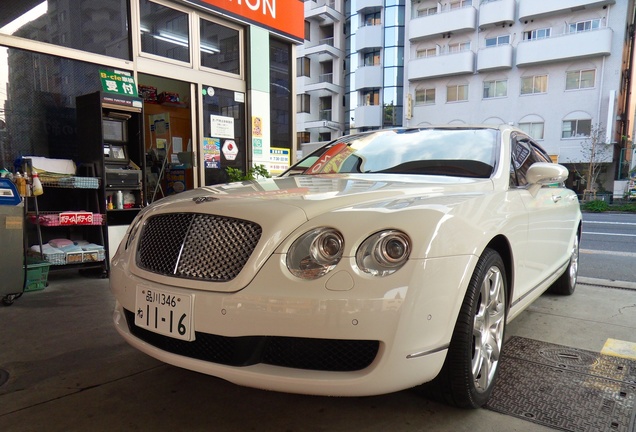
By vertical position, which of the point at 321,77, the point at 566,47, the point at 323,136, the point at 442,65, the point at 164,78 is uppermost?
the point at 321,77

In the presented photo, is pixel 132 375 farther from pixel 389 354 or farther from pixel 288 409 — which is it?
pixel 389 354

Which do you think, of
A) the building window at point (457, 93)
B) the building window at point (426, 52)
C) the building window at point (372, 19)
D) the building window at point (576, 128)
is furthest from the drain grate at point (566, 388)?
the building window at point (372, 19)

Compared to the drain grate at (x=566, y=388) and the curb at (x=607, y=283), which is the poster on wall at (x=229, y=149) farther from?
the drain grate at (x=566, y=388)

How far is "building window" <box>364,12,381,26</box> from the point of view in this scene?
33562 millimetres

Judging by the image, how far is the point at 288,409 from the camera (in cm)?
209

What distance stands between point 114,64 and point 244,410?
16.5 feet

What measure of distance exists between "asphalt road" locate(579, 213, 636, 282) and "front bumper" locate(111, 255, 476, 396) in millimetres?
4661

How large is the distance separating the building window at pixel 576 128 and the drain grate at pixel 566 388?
28.0m

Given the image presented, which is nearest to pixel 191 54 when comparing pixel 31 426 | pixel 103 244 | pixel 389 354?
pixel 103 244

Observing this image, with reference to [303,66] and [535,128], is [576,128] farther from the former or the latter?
[303,66]

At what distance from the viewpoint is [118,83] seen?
5.37m

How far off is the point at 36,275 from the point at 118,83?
2433mm

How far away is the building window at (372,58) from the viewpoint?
33.9 meters

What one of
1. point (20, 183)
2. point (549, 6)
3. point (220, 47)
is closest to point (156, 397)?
point (20, 183)
